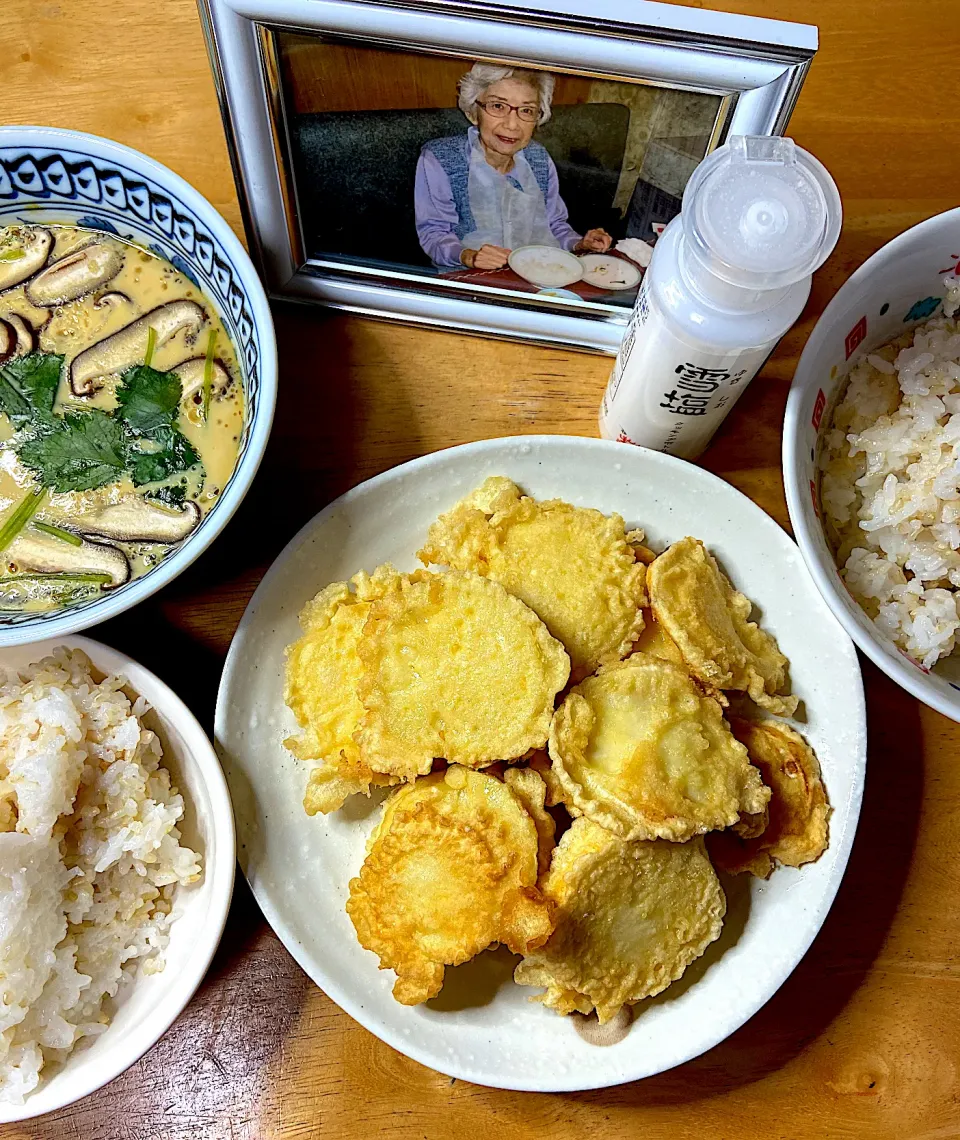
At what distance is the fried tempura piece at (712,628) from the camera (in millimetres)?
989

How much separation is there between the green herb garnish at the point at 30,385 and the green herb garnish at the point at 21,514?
0.28 feet

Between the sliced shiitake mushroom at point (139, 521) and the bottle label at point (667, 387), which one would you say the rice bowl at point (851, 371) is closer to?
the bottle label at point (667, 387)

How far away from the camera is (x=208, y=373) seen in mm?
991

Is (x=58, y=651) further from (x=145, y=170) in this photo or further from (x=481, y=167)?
(x=481, y=167)

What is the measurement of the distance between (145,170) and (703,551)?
2.44 ft

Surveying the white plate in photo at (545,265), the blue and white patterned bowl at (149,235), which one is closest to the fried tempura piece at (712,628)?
the white plate in photo at (545,265)

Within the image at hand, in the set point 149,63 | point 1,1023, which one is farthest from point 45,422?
point 1,1023

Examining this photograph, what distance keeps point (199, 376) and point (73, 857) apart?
0.55 metres

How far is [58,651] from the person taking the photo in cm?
100

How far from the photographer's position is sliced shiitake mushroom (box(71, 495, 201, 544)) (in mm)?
963

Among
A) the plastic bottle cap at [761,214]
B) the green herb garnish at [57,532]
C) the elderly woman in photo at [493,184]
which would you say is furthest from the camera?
the green herb garnish at [57,532]

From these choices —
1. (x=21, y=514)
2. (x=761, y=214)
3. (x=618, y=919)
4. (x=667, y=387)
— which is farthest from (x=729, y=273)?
(x=21, y=514)

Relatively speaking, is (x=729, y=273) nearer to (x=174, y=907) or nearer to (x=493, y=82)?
(x=493, y=82)

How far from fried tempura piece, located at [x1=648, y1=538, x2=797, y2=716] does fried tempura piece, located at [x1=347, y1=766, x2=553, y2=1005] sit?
0.76 ft
